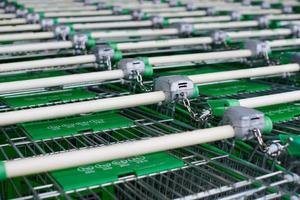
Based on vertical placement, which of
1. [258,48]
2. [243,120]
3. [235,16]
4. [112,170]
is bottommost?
[112,170]

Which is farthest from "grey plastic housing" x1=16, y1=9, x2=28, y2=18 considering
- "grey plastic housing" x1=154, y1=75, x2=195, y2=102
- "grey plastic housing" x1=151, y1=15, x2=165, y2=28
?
"grey plastic housing" x1=154, y1=75, x2=195, y2=102

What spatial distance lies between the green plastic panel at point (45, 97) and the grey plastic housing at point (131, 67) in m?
0.25

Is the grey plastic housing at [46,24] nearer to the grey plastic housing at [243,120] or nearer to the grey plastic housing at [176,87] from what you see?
the grey plastic housing at [176,87]

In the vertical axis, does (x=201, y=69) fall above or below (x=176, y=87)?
below

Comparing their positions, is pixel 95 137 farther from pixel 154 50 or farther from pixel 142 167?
pixel 154 50

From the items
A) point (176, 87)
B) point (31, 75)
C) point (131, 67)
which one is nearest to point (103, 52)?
point (131, 67)

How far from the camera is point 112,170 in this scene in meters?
2.07

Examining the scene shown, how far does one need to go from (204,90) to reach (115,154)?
1396 mm

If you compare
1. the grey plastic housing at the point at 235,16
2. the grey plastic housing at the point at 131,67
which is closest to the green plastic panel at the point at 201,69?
the grey plastic housing at the point at 131,67

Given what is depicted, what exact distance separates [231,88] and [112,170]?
4.20 feet

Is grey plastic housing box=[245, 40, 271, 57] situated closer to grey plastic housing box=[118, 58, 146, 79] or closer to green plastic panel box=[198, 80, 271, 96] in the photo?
green plastic panel box=[198, 80, 271, 96]

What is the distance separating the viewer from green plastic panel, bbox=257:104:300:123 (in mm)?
2622

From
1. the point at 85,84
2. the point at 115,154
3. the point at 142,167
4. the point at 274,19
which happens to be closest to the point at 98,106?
the point at 142,167

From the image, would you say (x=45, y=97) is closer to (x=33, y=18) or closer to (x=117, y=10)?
(x=33, y=18)
